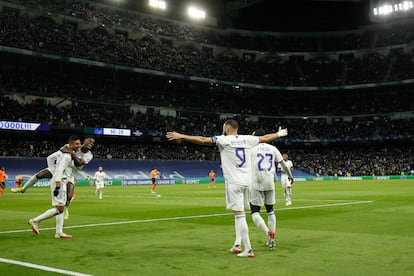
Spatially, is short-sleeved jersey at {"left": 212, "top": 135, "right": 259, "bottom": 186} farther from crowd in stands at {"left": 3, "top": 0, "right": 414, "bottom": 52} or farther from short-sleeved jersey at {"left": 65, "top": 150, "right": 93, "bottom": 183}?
crowd in stands at {"left": 3, "top": 0, "right": 414, "bottom": 52}

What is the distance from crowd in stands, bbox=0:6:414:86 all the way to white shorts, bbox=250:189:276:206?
177ft

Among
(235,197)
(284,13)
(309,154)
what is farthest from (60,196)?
(284,13)

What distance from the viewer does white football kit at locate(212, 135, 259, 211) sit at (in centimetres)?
850

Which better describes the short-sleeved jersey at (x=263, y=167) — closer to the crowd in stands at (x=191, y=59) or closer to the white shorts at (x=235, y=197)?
the white shorts at (x=235, y=197)

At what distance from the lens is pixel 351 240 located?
10180 mm

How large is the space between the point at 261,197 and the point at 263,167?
68 cm

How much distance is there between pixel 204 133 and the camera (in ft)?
245

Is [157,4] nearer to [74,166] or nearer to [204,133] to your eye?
[204,133]

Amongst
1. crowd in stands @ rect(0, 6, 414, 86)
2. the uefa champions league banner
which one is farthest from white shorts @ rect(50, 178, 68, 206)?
crowd in stands @ rect(0, 6, 414, 86)

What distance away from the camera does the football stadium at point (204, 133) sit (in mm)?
8836

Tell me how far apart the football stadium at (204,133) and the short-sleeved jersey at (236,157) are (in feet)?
A: 0.10

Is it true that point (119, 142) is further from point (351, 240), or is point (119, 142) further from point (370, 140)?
point (351, 240)

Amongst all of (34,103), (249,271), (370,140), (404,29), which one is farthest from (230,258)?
(404,29)

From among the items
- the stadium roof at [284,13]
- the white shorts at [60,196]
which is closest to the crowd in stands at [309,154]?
the stadium roof at [284,13]
